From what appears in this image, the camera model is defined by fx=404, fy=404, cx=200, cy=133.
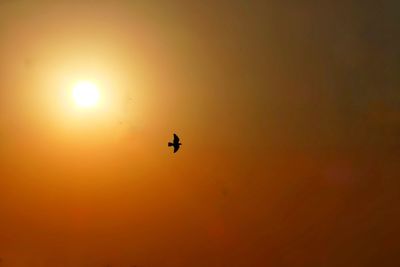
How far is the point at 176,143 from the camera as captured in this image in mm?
18734
